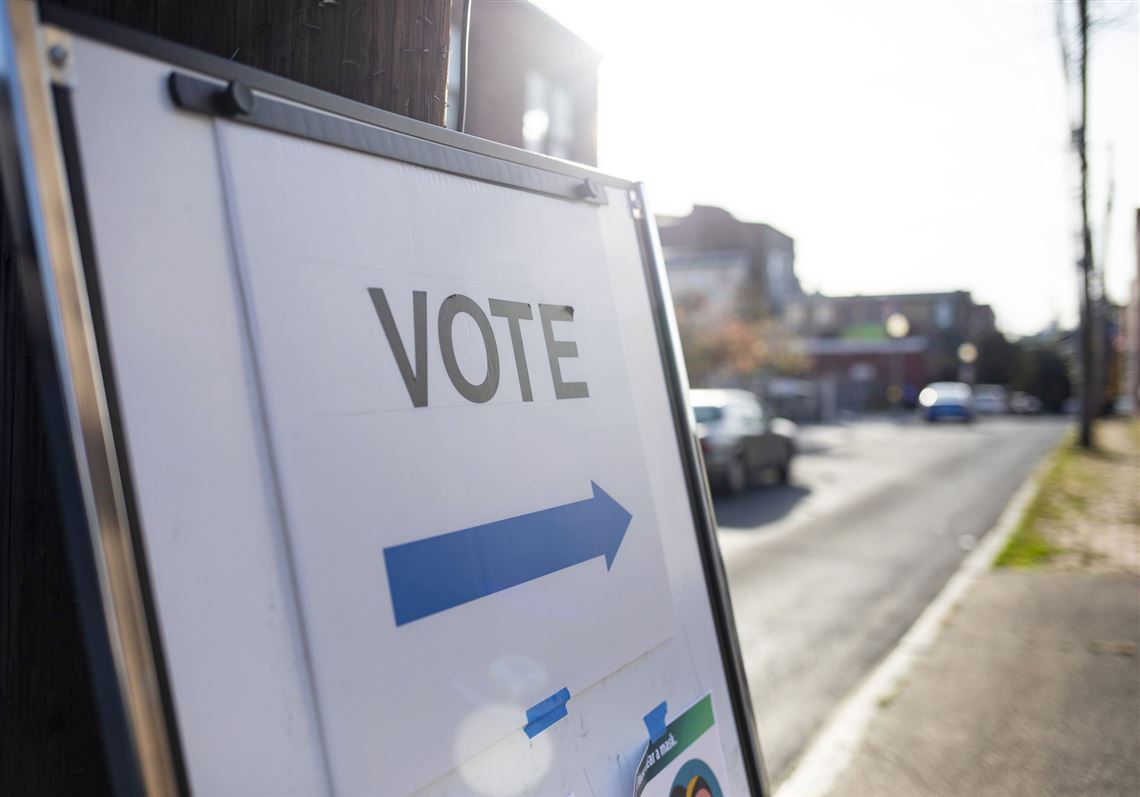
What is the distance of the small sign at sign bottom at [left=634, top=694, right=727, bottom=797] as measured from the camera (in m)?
1.82

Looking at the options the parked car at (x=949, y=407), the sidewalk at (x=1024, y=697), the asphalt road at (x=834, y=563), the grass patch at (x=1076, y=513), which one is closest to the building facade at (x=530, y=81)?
the asphalt road at (x=834, y=563)

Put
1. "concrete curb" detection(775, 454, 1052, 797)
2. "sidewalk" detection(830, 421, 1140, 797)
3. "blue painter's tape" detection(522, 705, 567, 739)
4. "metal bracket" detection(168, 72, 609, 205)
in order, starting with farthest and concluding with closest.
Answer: "concrete curb" detection(775, 454, 1052, 797) < "sidewalk" detection(830, 421, 1140, 797) < "blue painter's tape" detection(522, 705, 567, 739) < "metal bracket" detection(168, 72, 609, 205)

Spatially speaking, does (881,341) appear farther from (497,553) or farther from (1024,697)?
(497,553)

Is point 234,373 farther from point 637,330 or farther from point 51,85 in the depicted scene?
point 637,330

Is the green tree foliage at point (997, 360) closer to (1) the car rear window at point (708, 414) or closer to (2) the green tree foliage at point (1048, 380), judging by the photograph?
(2) the green tree foliage at point (1048, 380)

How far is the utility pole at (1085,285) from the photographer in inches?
714

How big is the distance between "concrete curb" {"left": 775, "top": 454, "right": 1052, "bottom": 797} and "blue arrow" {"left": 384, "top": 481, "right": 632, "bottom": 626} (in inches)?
112

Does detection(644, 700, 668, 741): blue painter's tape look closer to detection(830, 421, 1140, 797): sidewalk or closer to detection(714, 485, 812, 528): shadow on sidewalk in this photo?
detection(830, 421, 1140, 797): sidewalk

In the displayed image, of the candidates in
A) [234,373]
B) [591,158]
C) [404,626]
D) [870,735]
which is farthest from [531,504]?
[591,158]

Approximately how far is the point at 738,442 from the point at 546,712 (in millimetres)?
12988

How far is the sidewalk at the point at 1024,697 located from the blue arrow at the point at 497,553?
287 centimetres

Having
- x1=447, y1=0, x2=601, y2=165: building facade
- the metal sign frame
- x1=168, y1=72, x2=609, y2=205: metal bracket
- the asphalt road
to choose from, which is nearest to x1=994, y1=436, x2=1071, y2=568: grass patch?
the asphalt road

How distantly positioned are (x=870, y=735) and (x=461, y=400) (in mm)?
3940

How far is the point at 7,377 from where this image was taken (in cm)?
149
